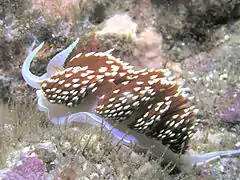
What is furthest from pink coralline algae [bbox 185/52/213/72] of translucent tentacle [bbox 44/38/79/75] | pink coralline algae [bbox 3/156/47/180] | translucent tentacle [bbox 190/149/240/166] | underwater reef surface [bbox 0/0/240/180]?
pink coralline algae [bbox 3/156/47/180]

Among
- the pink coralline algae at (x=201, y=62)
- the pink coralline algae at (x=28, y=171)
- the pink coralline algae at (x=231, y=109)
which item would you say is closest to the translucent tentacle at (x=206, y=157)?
the pink coralline algae at (x=231, y=109)

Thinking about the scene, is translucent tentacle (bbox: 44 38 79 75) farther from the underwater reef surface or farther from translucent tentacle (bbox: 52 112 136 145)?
translucent tentacle (bbox: 52 112 136 145)

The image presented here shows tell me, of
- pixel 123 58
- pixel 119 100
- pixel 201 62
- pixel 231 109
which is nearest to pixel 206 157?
pixel 231 109

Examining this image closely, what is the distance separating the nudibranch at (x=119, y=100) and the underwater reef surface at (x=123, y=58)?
9.0 inches

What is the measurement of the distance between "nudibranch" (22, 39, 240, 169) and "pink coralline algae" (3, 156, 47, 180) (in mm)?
749

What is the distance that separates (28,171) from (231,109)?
11.4 ft

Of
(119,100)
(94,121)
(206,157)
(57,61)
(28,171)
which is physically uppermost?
(57,61)

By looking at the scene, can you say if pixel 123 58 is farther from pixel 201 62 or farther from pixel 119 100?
pixel 119 100

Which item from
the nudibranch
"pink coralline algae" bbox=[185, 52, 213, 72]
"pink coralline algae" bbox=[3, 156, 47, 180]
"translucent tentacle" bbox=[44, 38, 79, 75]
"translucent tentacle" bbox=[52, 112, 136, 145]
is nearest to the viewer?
"pink coralline algae" bbox=[3, 156, 47, 180]

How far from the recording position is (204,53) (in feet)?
18.1

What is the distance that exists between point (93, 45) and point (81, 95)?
1.96m

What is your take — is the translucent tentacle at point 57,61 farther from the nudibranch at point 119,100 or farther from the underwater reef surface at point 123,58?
the underwater reef surface at point 123,58

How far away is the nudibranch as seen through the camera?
10.3 feet

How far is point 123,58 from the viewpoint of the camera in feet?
17.3
